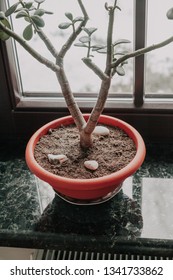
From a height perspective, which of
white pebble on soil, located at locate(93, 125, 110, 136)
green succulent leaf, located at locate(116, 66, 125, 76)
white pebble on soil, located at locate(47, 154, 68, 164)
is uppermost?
green succulent leaf, located at locate(116, 66, 125, 76)

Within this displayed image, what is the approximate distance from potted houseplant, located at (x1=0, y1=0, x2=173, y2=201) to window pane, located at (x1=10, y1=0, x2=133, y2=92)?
→ 0.50ft

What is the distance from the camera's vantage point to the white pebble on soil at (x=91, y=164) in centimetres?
87

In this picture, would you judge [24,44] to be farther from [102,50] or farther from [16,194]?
[16,194]

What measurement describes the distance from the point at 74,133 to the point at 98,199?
18cm

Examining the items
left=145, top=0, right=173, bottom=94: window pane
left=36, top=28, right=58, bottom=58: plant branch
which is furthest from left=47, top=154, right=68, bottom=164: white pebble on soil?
left=145, top=0, right=173, bottom=94: window pane

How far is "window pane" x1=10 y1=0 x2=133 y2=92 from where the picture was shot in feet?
3.35

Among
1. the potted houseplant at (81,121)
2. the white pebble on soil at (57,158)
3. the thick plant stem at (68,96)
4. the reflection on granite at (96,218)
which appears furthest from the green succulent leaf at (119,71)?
the reflection on granite at (96,218)

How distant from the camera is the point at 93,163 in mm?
875

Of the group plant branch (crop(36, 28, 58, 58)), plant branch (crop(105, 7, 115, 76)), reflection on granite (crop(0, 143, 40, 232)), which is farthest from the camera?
reflection on granite (crop(0, 143, 40, 232))

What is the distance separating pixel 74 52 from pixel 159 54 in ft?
0.78

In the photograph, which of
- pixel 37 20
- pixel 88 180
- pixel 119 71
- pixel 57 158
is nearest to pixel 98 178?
pixel 88 180

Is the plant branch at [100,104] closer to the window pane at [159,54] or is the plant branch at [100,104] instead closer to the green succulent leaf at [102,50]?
the green succulent leaf at [102,50]

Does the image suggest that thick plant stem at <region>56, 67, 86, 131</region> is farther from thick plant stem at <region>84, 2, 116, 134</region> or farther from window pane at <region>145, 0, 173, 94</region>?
window pane at <region>145, 0, 173, 94</region>
